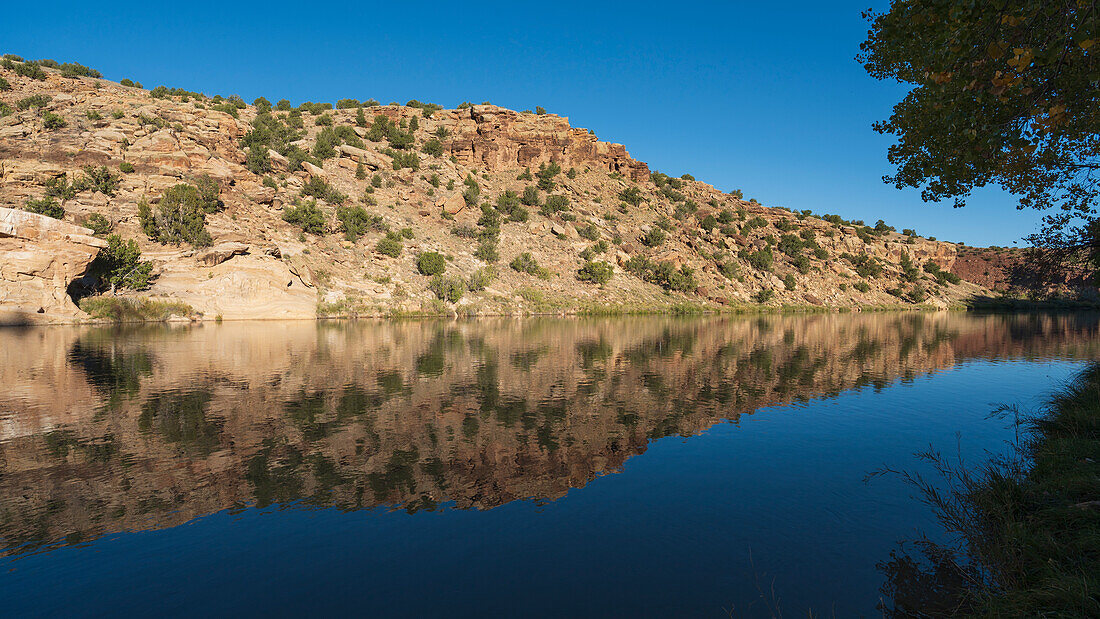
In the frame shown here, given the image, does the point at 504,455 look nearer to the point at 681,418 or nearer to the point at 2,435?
the point at 681,418

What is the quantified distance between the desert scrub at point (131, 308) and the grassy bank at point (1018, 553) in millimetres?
51290

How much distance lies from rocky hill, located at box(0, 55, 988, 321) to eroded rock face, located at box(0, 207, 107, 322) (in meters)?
0.11

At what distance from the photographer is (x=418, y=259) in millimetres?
62844

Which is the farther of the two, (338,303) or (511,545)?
(338,303)

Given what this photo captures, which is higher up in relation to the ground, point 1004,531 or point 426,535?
point 1004,531

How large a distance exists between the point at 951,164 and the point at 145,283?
53739 mm

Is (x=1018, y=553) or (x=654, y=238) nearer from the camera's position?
(x=1018, y=553)

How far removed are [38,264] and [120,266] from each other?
20.8 feet

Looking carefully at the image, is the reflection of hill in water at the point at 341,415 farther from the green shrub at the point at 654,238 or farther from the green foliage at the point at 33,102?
the green shrub at the point at 654,238

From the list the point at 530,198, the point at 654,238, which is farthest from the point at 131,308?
the point at 654,238

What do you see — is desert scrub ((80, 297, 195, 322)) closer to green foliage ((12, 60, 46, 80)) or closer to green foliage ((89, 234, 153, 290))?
green foliage ((89, 234, 153, 290))

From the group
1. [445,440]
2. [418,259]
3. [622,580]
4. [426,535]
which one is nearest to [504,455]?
[445,440]

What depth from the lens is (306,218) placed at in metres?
59.6

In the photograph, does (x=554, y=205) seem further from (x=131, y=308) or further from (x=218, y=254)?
(x=131, y=308)
